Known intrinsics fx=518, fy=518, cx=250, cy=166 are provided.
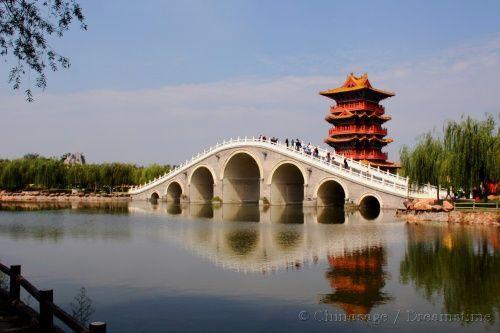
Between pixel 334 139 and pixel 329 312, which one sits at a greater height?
pixel 334 139

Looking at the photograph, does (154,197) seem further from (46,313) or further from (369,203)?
(46,313)

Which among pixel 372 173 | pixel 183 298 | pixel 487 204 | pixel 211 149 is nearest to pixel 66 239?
pixel 183 298

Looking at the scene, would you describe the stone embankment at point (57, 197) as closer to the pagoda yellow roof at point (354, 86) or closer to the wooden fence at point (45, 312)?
the pagoda yellow roof at point (354, 86)

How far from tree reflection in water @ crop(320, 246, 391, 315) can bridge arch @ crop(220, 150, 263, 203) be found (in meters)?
28.5

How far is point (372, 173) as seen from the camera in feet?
106

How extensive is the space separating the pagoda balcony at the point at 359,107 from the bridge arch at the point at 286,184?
598 centimetres

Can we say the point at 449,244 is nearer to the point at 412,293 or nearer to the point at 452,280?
the point at 452,280

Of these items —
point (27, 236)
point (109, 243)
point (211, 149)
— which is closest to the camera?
point (109, 243)

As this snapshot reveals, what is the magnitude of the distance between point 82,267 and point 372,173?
23323 mm

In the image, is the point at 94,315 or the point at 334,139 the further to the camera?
the point at 334,139

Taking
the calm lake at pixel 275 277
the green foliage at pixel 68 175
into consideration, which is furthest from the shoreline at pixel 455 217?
the green foliage at pixel 68 175

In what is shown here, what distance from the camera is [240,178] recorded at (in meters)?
45.4

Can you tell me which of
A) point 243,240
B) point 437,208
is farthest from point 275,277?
point 437,208

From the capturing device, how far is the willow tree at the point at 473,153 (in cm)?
2177
